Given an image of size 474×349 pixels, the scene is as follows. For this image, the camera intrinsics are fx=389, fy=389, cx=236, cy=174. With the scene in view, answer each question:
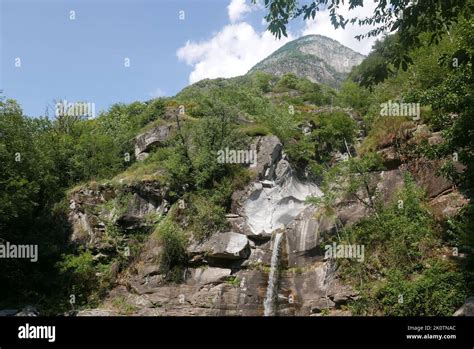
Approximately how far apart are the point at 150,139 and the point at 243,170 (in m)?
8.68

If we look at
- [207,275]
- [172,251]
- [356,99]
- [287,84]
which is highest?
[287,84]

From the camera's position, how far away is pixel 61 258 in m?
21.2

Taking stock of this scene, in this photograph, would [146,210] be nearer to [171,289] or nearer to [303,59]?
[171,289]

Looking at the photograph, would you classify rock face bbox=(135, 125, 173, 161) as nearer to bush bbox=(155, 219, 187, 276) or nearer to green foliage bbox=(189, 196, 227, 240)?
green foliage bbox=(189, 196, 227, 240)

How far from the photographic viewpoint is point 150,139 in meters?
28.2

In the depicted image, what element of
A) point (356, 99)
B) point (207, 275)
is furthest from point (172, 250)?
point (356, 99)

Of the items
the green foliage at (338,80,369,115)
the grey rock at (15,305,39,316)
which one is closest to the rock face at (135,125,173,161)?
the grey rock at (15,305,39,316)

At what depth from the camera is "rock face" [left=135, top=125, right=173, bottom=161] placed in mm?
27758

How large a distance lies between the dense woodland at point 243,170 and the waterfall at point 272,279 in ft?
10.3

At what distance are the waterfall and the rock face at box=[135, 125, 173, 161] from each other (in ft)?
39.9

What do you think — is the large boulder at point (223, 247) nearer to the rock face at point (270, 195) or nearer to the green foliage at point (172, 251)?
the green foliage at point (172, 251)

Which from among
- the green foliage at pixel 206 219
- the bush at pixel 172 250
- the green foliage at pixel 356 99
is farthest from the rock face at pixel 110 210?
the green foliage at pixel 356 99

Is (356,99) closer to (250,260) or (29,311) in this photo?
(250,260)

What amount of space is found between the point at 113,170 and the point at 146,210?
5.65 m
